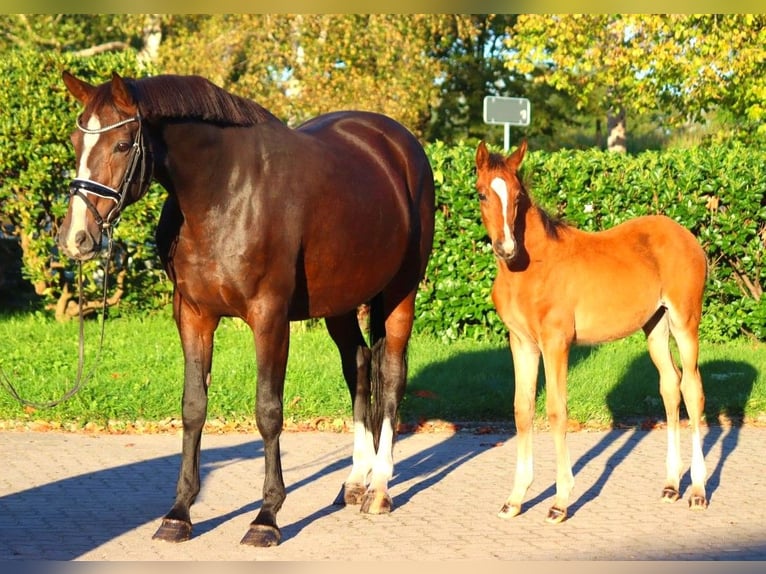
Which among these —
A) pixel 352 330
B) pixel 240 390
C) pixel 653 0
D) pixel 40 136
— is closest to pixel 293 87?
pixel 40 136

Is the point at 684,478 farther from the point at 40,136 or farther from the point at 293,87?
the point at 293,87

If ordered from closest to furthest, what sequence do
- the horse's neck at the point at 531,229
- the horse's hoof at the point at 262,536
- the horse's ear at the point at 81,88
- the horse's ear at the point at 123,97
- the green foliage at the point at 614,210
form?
the horse's ear at the point at 123,97 < the horse's ear at the point at 81,88 < the horse's hoof at the point at 262,536 < the horse's neck at the point at 531,229 < the green foliage at the point at 614,210

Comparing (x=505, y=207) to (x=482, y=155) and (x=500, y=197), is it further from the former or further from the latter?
(x=482, y=155)

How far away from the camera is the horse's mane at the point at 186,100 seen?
19.5 ft

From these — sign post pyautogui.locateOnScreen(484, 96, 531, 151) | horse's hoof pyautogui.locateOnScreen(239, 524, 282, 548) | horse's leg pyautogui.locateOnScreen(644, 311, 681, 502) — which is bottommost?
horse's hoof pyautogui.locateOnScreen(239, 524, 282, 548)

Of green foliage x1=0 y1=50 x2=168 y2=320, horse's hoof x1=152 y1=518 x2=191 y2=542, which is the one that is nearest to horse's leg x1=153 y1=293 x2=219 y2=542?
horse's hoof x1=152 y1=518 x2=191 y2=542

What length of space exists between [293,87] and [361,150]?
19.7 metres

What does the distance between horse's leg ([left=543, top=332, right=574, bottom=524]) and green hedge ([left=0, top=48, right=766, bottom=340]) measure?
643 centimetres

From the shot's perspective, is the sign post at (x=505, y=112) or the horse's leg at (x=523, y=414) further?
the sign post at (x=505, y=112)

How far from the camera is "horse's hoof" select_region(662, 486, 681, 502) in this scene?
23.9 feet

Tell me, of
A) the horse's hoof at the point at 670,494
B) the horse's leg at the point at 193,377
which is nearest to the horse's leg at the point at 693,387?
the horse's hoof at the point at 670,494

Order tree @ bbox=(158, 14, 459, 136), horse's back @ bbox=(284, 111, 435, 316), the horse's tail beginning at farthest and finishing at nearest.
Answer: tree @ bbox=(158, 14, 459, 136)
the horse's tail
horse's back @ bbox=(284, 111, 435, 316)

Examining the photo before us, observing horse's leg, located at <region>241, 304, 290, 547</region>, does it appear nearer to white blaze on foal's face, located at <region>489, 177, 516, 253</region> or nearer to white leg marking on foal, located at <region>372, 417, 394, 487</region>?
white leg marking on foal, located at <region>372, 417, 394, 487</region>

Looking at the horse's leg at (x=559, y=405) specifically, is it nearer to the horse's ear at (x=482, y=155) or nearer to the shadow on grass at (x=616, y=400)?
the horse's ear at (x=482, y=155)
